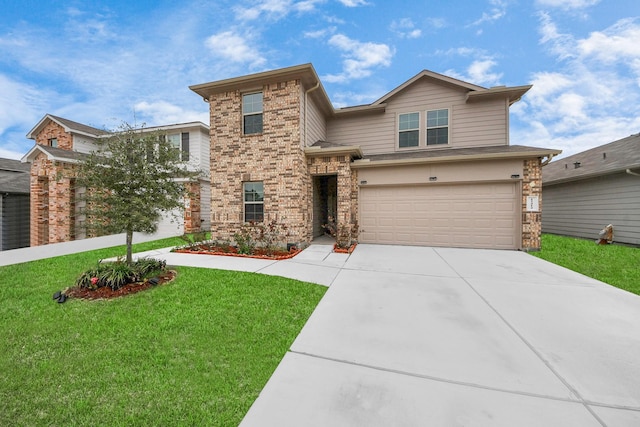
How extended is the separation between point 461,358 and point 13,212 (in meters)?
19.0

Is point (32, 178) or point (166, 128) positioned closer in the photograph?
point (32, 178)

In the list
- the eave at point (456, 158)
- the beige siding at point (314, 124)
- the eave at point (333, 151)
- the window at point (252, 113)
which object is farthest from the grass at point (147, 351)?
the beige siding at point (314, 124)

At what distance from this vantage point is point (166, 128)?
1340cm

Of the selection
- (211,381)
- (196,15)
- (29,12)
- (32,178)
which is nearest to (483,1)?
(196,15)

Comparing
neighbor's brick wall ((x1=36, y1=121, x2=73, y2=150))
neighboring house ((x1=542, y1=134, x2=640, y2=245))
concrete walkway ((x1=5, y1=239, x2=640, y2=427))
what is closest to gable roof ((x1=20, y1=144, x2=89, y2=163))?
neighbor's brick wall ((x1=36, y1=121, x2=73, y2=150))

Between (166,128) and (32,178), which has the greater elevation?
(166,128)

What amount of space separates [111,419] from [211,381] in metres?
0.69

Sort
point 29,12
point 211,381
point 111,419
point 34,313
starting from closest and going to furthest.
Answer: point 111,419 → point 211,381 → point 34,313 → point 29,12

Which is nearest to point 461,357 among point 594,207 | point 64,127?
point 594,207

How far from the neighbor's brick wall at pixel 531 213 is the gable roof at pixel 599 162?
12.6ft

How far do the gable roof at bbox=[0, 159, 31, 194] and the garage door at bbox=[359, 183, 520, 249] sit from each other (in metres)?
16.8

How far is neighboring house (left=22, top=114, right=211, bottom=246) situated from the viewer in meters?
11.0

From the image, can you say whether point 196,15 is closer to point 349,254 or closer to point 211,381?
point 349,254

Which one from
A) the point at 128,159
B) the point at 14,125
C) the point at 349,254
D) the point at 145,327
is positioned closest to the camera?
the point at 145,327
